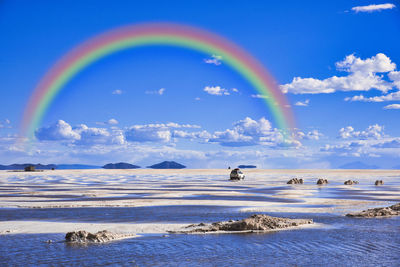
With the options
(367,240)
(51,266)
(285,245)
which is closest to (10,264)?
(51,266)

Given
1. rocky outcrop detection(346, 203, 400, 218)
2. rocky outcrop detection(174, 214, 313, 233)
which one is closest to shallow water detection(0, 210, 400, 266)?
rocky outcrop detection(174, 214, 313, 233)

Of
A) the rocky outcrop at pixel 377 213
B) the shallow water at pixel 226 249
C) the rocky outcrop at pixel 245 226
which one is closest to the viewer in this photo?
the shallow water at pixel 226 249

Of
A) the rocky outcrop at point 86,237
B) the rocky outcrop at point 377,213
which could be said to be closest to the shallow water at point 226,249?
the rocky outcrop at point 86,237

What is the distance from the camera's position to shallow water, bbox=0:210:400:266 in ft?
48.4

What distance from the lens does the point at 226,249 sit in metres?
16.7

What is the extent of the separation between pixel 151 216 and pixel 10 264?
40.5 feet

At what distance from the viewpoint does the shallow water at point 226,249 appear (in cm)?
1474

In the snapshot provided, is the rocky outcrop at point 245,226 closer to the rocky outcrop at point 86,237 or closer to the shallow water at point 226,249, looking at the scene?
the shallow water at point 226,249

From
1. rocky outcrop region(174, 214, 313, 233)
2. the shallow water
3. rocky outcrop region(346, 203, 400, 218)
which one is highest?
rocky outcrop region(346, 203, 400, 218)

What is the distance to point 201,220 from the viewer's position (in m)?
24.5

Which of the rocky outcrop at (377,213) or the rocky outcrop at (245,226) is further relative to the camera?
the rocky outcrop at (377,213)

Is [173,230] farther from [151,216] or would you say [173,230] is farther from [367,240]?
[367,240]

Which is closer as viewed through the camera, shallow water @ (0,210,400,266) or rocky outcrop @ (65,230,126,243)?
shallow water @ (0,210,400,266)

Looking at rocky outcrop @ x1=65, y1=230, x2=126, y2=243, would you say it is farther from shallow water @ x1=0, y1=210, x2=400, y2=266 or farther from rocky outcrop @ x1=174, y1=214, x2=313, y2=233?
rocky outcrop @ x1=174, y1=214, x2=313, y2=233
